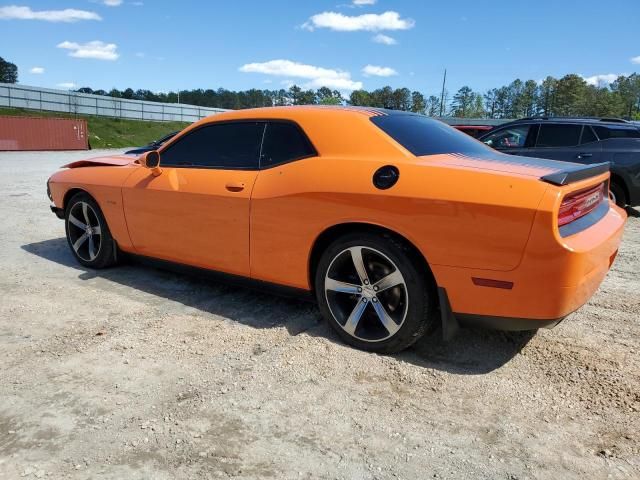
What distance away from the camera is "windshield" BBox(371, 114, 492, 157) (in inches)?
133

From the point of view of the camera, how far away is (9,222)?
7.45 m

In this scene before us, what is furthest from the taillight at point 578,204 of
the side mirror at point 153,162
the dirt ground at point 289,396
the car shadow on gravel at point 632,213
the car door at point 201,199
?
the car shadow on gravel at point 632,213

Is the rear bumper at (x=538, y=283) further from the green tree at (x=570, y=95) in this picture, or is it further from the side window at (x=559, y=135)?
the green tree at (x=570, y=95)

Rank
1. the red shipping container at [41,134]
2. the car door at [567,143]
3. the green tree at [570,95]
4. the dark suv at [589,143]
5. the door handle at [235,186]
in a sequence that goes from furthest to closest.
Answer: the green tree at [570,95] → the red shipping container at [41,134] → the car door at [567,143] → the dark suv at [589,143] → the door handle at [235,186]

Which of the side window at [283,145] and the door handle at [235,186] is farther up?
the side window at [283,145]

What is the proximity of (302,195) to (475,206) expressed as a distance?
114 cm

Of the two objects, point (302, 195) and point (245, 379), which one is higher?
point (302, 195)

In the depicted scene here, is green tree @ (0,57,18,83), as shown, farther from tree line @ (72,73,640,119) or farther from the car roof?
the car roof

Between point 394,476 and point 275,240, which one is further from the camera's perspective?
point 275,240

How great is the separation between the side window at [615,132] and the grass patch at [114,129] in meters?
35.8

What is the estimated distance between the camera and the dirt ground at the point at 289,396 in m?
2.26

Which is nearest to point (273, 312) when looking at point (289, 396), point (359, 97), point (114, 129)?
point (289, 396)

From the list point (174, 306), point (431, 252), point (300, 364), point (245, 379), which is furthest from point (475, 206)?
point (174, 306)

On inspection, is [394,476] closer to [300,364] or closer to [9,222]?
[300,364]
